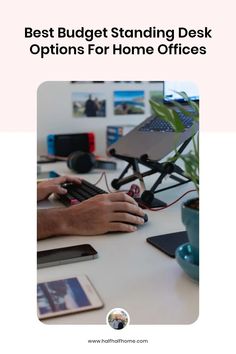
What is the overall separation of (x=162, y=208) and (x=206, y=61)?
15.0 inches

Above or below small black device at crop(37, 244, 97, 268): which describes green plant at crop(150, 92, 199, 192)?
above

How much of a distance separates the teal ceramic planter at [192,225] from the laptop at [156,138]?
5.5 inches

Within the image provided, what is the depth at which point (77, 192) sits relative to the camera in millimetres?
958

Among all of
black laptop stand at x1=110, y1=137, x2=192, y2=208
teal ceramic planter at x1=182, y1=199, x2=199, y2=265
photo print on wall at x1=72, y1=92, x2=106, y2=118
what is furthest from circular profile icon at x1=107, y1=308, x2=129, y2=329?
photo print on wall at x1=72, y1=92, x2=106, y2=118

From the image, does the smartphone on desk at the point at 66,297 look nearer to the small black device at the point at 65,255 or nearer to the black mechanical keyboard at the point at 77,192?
the small black device at the point at 65,255

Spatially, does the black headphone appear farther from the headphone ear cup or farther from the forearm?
the forearm

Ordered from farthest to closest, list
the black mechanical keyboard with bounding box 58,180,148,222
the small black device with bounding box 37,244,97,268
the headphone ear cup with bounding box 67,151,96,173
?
the headphone ear cup with bounding box 67,151,96,173
the black mechanical keyboard with bounding box 58,180,148,222
the small black device with bounding box 37,244,97,268

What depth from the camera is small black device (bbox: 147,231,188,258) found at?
2.10ft

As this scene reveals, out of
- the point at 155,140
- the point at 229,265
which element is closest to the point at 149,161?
the point at 155,140

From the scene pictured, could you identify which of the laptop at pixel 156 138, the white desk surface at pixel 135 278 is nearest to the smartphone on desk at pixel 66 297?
the white desk surface at pixel 135 278

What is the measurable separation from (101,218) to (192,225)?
215 mm

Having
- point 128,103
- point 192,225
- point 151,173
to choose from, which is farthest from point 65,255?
point 128,103

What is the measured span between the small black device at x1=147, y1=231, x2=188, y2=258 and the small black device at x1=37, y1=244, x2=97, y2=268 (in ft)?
0.35

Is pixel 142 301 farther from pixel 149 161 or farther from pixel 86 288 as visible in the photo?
pixel 149 161
